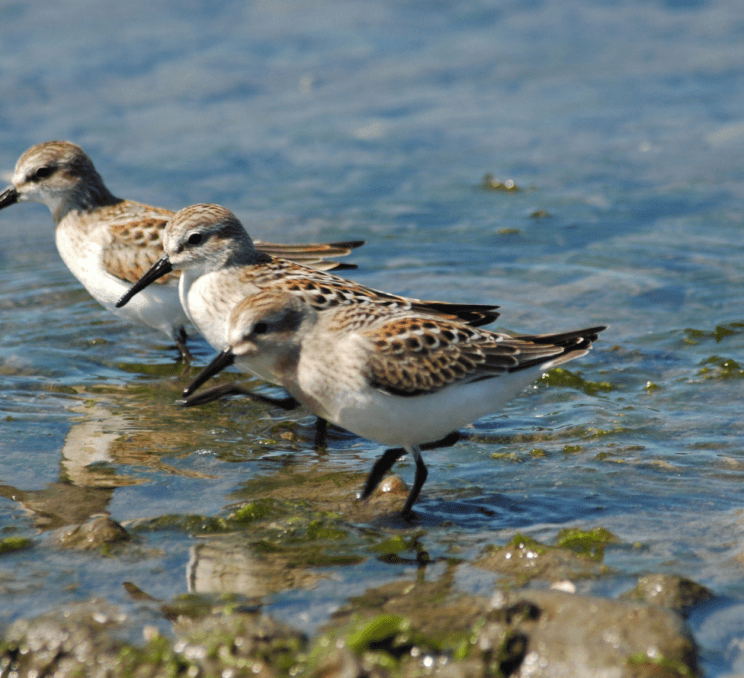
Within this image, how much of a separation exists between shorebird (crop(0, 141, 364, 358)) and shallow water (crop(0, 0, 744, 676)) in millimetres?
568

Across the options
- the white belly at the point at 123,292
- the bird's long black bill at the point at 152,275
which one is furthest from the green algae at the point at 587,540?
the white belly at the point at 123,292

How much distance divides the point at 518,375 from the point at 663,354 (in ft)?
9.15

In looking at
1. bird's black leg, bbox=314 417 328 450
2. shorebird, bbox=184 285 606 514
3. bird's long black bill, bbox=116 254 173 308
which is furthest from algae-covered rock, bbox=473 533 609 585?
bird's long black bill, bbox=116 254 173 308

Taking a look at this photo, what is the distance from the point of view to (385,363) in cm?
543

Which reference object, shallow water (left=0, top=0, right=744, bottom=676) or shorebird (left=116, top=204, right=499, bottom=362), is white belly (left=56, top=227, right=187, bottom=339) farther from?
shorebird (left=116, top=204, right=499, bottom=362)

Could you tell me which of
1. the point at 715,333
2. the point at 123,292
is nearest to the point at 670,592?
the point at 715,333

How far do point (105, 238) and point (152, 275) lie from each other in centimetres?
117

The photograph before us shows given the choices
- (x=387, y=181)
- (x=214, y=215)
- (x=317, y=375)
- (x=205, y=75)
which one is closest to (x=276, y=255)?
(x=214, y=215)

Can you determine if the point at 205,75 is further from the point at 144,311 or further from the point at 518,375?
the point at 518,375

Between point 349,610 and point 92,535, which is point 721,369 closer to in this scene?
point 349,610

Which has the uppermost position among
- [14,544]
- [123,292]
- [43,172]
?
[43,172]

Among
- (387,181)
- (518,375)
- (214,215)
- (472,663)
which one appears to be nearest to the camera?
(472,663)

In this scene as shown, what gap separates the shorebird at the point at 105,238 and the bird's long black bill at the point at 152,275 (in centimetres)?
Answer: 37

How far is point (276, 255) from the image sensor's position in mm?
8328
